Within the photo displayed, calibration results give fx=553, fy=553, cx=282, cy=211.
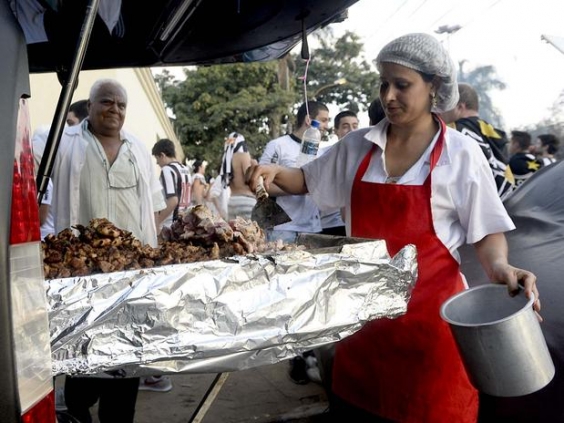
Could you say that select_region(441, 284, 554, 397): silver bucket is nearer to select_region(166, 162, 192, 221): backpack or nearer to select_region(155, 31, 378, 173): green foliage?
select_region(166, 162, 192, 221): backpack

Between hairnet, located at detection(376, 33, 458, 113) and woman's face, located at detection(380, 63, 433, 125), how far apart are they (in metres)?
0.03

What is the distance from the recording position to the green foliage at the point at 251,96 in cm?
2277

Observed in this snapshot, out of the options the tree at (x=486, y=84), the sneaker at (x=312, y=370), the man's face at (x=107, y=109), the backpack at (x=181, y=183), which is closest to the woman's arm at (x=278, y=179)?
the man's face at (x=107, y=109)

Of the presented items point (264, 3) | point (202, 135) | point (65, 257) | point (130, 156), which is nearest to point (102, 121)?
point (130, 156)

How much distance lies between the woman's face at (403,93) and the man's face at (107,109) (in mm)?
1782

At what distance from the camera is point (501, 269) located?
1.83 metres

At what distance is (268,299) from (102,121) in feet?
7.20

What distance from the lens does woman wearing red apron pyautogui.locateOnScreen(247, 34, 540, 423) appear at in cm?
197

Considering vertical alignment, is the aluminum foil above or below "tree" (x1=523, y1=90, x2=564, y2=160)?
below

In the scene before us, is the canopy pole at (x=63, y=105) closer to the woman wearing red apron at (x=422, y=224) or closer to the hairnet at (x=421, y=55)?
the woman wearing red apron at (x=422, y=224)

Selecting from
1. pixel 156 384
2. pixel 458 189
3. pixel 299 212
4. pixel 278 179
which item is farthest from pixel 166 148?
pixel 458 189

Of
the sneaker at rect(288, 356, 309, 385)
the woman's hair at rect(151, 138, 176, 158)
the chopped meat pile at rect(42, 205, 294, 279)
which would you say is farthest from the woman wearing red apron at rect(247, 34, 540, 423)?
the woman's hair at rect(151, 138, 176, 158)

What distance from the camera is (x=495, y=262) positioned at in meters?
1.91

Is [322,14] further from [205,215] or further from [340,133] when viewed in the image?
[340,133]
